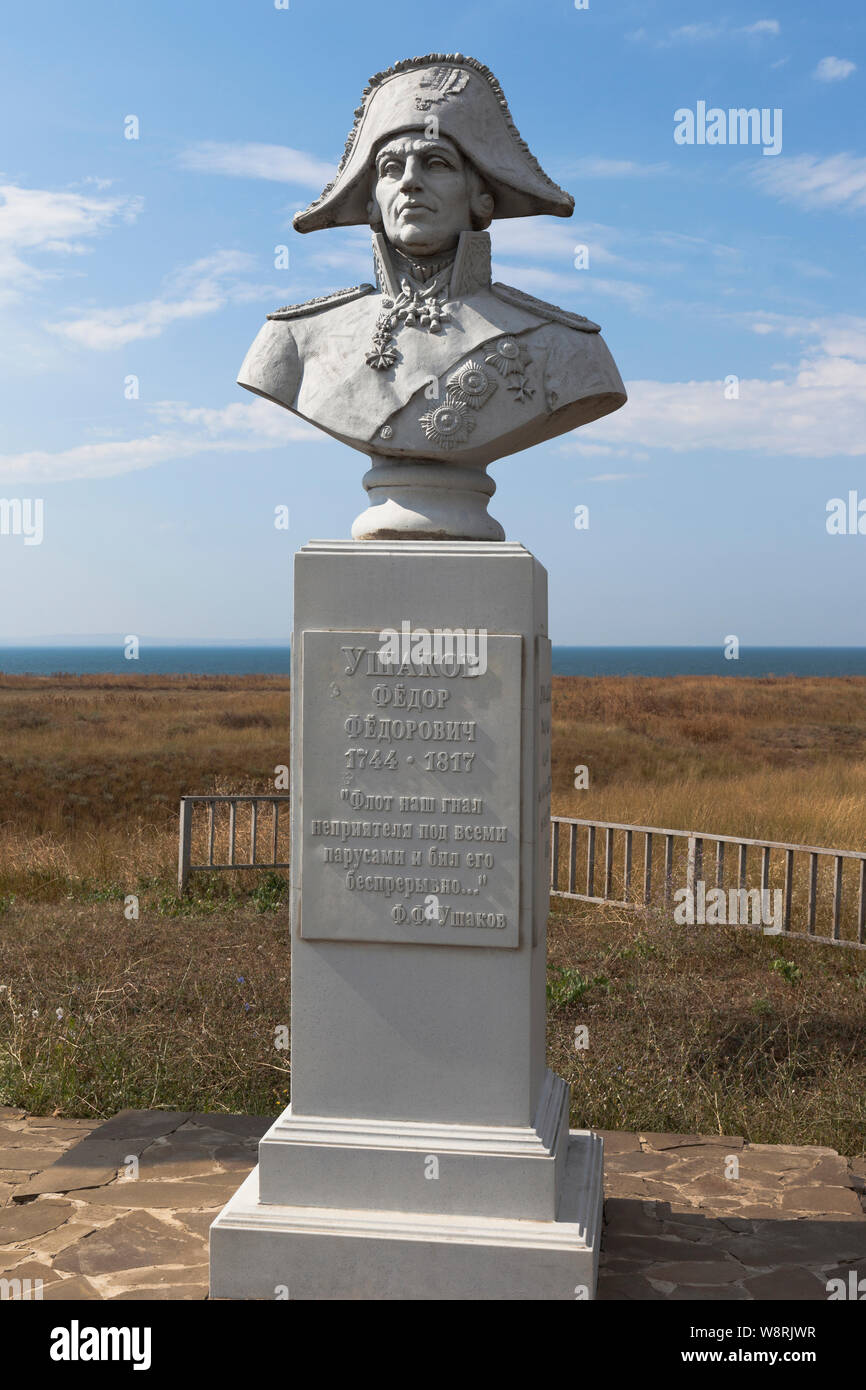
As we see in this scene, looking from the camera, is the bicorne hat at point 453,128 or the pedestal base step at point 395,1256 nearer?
the pedestal base step at point 395,1256

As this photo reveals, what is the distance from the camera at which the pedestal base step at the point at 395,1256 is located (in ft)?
10.6

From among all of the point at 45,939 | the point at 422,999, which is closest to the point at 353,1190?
the point at 422,999

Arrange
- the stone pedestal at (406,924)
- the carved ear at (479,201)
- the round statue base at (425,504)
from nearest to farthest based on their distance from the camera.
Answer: the stone pedestal at (406,924) → the round statue base at (425,504) → the carved ear at (479,201)

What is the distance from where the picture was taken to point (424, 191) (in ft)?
12.0

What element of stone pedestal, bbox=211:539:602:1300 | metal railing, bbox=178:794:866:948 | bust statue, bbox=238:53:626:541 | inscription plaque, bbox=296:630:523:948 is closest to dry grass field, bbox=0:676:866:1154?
metal railing, bbox=178:794:866:948

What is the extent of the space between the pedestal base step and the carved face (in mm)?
3018

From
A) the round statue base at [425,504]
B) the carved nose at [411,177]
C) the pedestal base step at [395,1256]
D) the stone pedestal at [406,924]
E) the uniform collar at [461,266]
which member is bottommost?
the pedestal base step at [395,1256]

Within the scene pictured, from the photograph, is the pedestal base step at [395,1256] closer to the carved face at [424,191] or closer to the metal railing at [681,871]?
the carved face at [424,191]

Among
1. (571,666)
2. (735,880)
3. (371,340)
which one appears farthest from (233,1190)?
(571,666)

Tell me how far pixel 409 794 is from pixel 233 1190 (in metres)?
1.91

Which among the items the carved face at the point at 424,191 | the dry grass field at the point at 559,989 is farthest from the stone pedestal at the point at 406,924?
the dry grass field at the point at 559,989

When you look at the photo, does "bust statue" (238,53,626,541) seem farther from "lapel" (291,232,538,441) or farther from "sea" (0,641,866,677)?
"sea" (0,641,866,677)

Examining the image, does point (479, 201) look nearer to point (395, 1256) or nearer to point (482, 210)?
point (482, 210)

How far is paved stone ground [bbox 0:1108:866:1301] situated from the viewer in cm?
364
